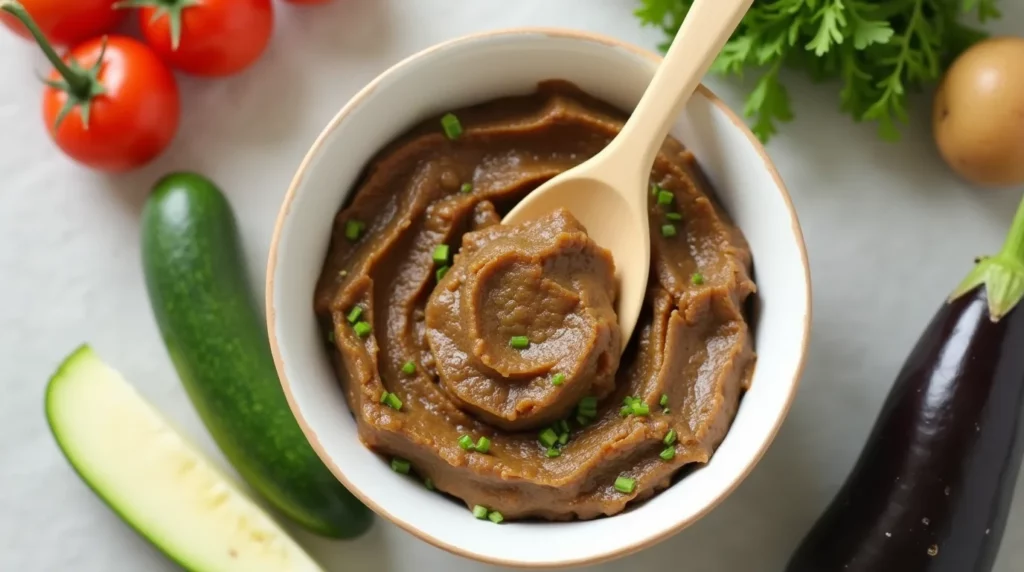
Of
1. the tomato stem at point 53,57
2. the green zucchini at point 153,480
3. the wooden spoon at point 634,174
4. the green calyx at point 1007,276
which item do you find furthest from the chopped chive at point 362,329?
the green calyx at point 1007,276

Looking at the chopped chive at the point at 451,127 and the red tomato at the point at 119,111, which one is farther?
the red tomato at the point at 119,111

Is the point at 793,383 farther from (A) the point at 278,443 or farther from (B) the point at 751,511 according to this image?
(A) the point at 278,443

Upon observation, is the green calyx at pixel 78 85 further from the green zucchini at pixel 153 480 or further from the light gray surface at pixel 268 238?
the green zucchini at pixel 153 480

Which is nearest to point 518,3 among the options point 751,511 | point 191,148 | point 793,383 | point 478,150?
point 478,150

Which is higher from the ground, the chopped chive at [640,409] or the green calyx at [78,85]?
the chopped chive at [640,409]

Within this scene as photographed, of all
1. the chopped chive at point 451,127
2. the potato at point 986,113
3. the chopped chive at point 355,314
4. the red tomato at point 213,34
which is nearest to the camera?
the chopped chive at point 355,314

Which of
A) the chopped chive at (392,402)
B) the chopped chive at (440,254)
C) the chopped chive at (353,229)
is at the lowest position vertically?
the chopped chive at (392,402)

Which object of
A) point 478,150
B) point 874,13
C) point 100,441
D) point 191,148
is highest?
point 874,13
